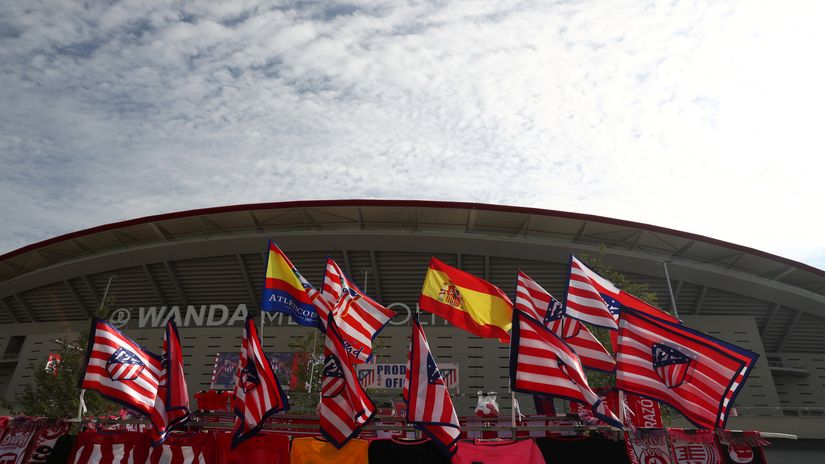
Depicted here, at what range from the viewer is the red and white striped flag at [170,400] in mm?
8648

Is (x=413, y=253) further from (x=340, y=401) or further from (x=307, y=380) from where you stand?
(x=340, y=401)

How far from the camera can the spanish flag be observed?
1269 centimetres

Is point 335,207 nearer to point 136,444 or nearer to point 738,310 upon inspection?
point 136,444

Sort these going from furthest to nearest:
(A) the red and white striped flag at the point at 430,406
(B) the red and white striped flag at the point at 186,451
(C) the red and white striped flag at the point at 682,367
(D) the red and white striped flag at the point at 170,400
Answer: (D) the red and white striped flag at the point at 170,400 → (B) the red and white striped flag at the point at 186,451 → (A) the red and white striped flag at the point at 430,406 → (C) the red and white striped flag at the point at 682,367

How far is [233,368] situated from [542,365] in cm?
2833

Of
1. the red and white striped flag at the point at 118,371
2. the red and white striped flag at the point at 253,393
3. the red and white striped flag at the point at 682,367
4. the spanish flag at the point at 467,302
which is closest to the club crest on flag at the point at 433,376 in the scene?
the red and white striped flag at the point at 253,393

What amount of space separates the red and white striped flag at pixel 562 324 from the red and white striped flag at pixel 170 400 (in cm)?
683

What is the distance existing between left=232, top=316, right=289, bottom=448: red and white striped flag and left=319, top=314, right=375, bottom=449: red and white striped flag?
880mm

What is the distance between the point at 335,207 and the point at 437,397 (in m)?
24.4

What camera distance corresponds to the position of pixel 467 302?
13.0 meters

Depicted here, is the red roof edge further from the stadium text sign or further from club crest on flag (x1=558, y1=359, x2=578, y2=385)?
club crest on flag (x1=558, y1=359, x2=578, y2=385)

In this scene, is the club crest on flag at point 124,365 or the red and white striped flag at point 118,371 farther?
the club crest on flag at point 124,365

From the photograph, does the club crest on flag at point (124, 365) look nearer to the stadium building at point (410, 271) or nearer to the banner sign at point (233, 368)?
the stadium building at point (410, 271)

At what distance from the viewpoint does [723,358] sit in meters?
7.62
